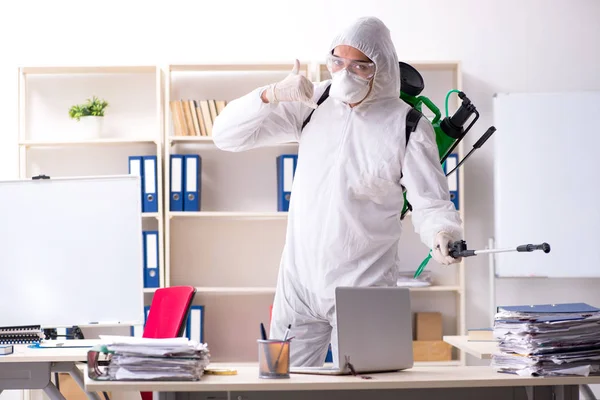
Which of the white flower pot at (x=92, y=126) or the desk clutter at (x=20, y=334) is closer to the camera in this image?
the desk clutter at (x=20, y=334)

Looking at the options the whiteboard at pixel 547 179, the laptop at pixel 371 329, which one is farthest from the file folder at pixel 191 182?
the laptop at pixel 371 329

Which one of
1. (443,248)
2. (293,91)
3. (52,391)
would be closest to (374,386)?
(443,248)

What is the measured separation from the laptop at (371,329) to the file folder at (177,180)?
2.52 m

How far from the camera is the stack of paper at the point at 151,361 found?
1.82 meters

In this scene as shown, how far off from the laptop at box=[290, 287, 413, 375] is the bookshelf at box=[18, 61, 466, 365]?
262 centimetres

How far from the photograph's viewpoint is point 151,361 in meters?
1.83

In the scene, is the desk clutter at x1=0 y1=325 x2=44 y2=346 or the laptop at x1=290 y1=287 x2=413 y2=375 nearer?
the laptop at x1=290 y1=287 x2=413 y2=375

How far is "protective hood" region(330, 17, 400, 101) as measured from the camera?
7.93 ft

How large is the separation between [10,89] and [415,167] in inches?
121

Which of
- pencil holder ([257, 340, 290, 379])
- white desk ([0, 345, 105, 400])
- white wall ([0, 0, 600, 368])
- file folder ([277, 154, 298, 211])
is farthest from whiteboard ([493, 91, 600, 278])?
pencil holder ([257, 340, 290, 379])

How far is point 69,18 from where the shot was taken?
4.68 metres

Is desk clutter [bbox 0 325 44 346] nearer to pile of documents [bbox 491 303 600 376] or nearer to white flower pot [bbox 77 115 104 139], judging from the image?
white flower pot [bbox 77 115 104 139]

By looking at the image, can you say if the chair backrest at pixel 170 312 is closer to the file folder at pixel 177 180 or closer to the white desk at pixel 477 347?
the white desk at pixel 477 347

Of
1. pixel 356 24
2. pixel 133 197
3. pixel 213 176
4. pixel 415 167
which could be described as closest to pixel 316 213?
pixel 415 167
